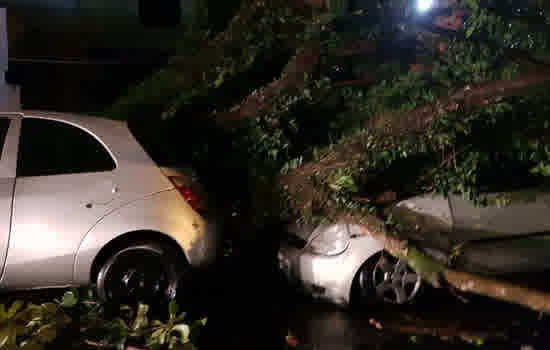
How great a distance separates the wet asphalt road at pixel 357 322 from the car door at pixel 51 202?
137 centimetres

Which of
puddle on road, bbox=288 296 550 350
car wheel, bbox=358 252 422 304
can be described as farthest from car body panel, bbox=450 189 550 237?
puddle on road, bbox=288 296 550 350

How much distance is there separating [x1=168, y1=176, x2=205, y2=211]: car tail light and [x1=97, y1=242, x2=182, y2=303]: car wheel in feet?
1.52

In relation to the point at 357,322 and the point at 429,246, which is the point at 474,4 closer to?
the point at 429,246

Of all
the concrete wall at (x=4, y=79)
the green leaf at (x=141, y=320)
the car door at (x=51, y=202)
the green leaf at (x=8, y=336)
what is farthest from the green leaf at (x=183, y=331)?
the concrete wall at (x=4, y=79)

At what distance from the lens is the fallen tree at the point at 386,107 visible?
511 centimetres

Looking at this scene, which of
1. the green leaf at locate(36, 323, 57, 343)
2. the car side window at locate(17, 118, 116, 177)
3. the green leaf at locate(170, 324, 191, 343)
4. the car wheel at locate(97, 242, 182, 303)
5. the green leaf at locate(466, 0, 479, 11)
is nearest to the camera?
the green leaf at locate(36, 323, 57, 343)

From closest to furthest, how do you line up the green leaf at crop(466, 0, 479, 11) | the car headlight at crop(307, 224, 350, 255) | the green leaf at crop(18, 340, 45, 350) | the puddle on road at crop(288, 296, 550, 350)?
the green leaf at crop(18, 340, 45, 350) → the puddle on road at crop(288, 296, 550, 350) → the car headlight at crop(307, 224, 350, 255) → the green leaf at crop(466, 0, 479, 11)

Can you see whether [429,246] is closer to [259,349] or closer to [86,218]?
[259,349]

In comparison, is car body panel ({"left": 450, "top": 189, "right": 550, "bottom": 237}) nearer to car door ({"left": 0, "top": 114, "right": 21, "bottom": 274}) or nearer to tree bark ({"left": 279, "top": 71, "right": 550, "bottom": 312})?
tree bark ({"left": 279, "top": 71, "right": 550, "bottom": 312})

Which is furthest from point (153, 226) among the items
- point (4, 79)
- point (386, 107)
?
point (4, 79)

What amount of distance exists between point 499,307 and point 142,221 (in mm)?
3525

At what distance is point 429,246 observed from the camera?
5.12m

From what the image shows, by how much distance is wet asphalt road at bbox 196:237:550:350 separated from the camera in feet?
15.4

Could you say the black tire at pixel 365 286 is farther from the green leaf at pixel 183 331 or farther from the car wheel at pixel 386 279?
the green leaf at pixel 183 331
